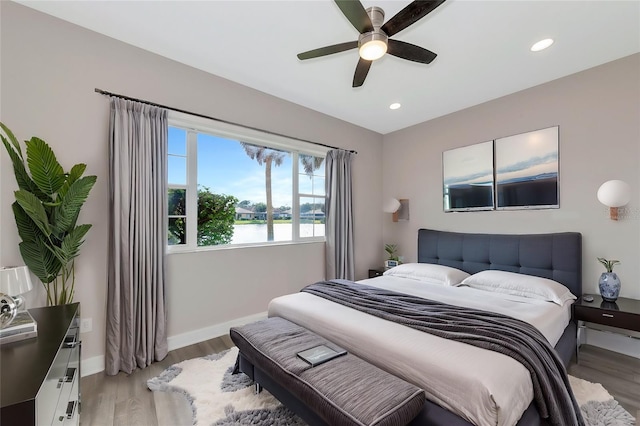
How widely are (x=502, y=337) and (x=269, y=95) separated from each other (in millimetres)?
3320

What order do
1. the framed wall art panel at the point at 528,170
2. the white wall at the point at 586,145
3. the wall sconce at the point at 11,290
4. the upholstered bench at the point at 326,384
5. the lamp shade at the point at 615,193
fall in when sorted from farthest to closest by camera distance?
the framed wall art panel at the point at 528,170 < the white wall at the point at 586,145 < the lamp shade at the point at 615,193 < the wall sconce at the point at 11,290 < the upholstered bench at the point at 326,384

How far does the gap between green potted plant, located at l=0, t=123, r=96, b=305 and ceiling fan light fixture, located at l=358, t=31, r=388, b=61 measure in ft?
7.24

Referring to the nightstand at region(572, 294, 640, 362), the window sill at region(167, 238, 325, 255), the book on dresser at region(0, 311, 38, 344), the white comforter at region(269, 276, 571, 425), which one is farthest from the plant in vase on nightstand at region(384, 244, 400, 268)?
the book on dresser at region(0, 311, 38, 344)

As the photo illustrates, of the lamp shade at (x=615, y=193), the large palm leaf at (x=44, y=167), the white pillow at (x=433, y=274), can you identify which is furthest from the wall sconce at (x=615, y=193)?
the large palm leaf at (x=44, y=167)

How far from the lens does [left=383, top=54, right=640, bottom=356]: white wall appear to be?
2.59 m

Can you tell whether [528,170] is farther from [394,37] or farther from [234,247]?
[234,247]

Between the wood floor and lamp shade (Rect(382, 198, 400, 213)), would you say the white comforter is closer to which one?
the wood floor

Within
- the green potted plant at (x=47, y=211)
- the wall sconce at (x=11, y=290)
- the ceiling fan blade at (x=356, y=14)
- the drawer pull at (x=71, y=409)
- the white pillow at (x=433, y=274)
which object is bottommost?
the drawer pull at (x=71, y=409)

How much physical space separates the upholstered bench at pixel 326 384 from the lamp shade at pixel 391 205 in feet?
9.28

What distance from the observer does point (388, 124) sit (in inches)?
173

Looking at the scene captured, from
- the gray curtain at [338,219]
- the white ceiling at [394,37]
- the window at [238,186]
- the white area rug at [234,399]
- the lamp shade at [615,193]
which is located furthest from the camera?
the gray curtain at [338,219]


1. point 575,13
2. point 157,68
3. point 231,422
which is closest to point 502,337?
point 231,422

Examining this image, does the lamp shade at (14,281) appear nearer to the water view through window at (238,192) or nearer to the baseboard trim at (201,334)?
the water view through window at (238,192)

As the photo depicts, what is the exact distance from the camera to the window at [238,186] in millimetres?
2930
